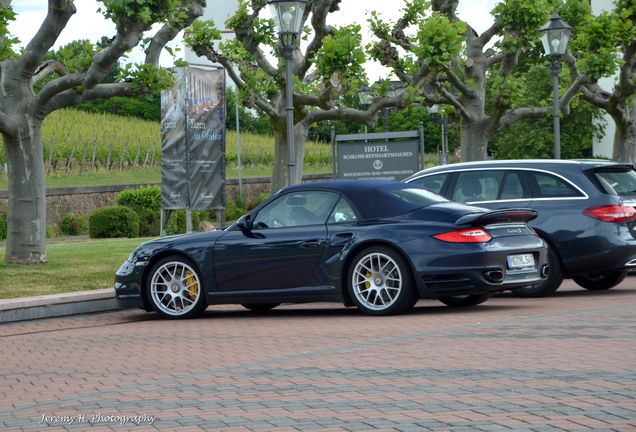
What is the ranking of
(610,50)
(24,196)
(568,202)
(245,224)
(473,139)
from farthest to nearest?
(473,139)
(610,50)
(24,196)
(568,202)
(245,224)

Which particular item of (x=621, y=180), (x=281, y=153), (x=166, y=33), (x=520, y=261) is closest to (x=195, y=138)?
(x=166, y=33)

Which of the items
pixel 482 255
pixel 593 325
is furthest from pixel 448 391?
pixel 482 255

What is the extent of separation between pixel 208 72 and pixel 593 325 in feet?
46.1

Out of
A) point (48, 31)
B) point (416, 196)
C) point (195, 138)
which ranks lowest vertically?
point (416, 196)

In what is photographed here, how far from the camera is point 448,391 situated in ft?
25.4

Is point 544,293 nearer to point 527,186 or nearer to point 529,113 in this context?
point 527,186

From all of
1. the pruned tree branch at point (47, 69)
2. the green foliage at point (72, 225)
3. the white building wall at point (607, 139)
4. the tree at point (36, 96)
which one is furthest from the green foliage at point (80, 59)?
the white building wall at point (607, 139)

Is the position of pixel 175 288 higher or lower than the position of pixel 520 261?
lower

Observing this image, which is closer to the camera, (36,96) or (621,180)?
(621,180)

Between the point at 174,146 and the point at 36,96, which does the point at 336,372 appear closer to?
the point at 36,96

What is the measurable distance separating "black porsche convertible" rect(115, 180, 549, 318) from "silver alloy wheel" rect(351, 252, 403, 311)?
0.01 m

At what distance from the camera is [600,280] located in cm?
1636

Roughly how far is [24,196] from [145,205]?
2365cm

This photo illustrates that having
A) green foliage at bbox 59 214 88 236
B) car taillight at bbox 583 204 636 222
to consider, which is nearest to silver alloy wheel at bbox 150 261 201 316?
car taillight at bbox 583 204 636 222
